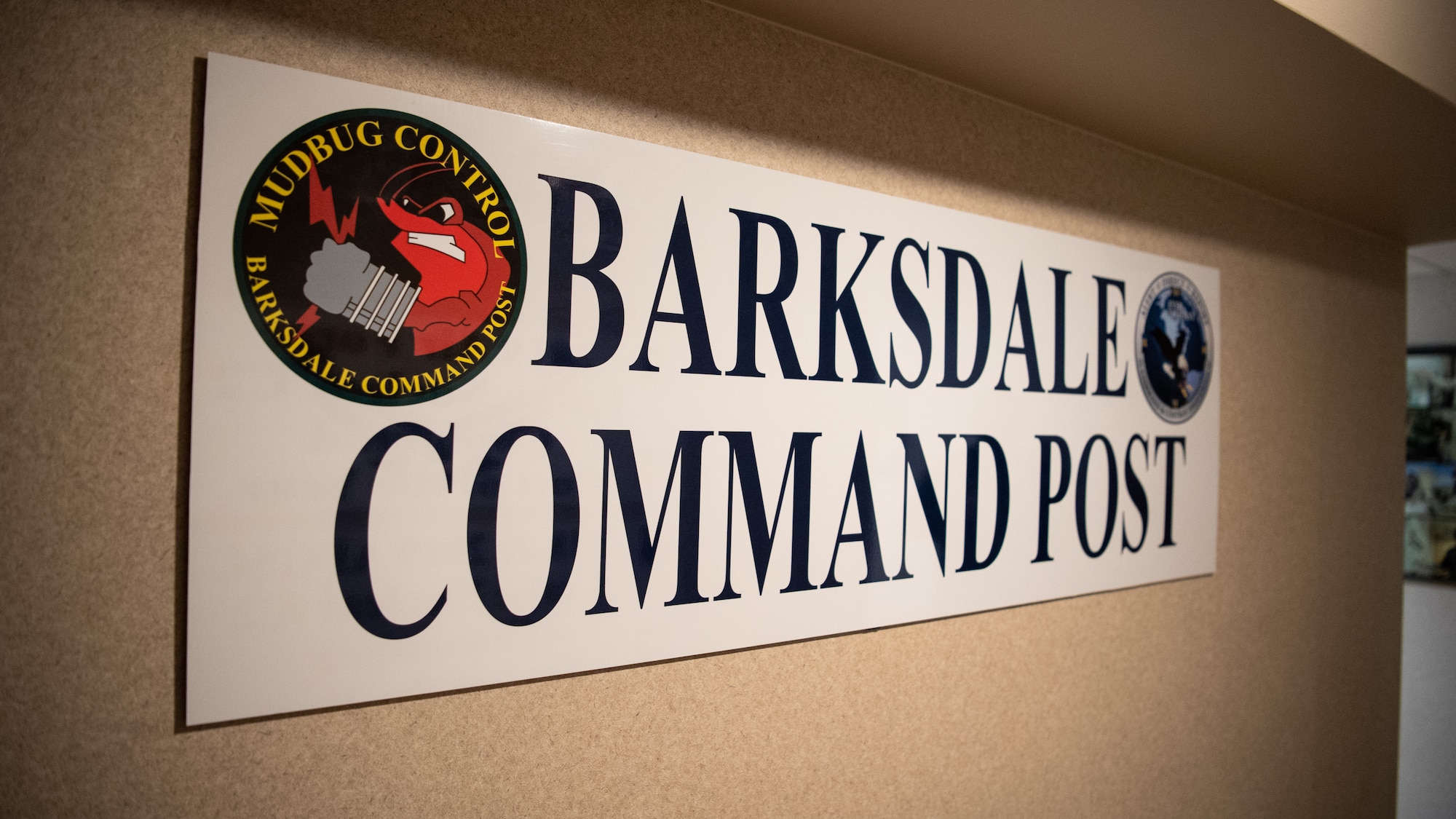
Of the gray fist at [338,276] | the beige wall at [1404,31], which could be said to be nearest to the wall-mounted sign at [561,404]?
the gray fist at [338,276]

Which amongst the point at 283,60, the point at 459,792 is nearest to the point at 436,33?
the point at 283,60

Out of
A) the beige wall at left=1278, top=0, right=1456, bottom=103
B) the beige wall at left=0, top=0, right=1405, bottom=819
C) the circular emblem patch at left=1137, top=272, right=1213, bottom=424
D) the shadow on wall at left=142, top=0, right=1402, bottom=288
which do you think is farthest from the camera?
the circular emblem patch at left=1137, top=272, right=1213, bottom=424

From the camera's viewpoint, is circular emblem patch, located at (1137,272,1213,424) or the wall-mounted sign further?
circular emblem patch, located at (1137,272,1213,424)

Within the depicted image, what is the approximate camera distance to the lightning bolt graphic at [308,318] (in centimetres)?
93

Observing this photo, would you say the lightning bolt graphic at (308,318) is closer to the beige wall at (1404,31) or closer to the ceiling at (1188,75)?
the ceiling at (1188,75)

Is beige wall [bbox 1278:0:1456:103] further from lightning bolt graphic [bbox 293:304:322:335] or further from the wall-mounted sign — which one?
lightning bolt graphic [bbox 293:304:322:335]

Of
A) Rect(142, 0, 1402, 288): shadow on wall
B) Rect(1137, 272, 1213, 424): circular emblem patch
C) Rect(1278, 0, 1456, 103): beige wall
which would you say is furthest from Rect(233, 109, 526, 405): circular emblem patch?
Rect(1137, 272, 1213, 424): circular emblem patch

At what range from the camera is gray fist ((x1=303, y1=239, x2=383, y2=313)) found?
3.08 ft

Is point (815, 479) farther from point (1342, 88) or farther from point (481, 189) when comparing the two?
point (1342, 88)

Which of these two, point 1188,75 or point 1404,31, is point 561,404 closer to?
point 1188,75

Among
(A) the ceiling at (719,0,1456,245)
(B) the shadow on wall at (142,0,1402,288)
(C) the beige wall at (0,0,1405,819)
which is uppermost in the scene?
(A) the ceiling at (719,0,1456,245)

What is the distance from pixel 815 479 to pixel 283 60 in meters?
1.05

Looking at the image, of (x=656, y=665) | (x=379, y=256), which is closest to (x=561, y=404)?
(x=379, y=256)

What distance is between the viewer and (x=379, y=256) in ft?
3.20
